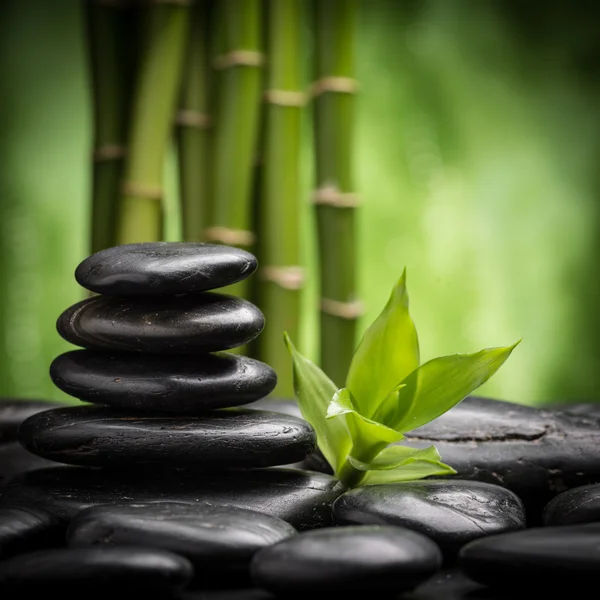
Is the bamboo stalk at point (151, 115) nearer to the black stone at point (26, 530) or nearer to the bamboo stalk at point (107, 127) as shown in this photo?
the bamboo stalk at point (107, 127)

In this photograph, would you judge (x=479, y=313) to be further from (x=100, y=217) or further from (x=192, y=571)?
(x=192, y=571)

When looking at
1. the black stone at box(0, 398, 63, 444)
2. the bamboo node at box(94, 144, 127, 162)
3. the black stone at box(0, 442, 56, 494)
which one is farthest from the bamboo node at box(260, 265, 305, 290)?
the black stone at box(0, 442, 56, 494)

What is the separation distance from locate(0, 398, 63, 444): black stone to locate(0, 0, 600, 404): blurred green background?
3.07ft

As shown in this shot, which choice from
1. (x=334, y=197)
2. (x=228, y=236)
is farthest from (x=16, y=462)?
(x=334, y=197)

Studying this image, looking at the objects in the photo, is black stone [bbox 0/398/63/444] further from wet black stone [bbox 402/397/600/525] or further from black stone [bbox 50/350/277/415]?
wet black stone [bbox 402/397/600/525]

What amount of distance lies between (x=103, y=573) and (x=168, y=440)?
211 millimetres

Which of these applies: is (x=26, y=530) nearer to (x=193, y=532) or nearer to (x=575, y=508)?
(x=193, y=532)

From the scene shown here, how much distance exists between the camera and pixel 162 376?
A: 0.79 metres

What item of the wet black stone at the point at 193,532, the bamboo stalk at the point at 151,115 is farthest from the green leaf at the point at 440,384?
the bamboo stalk at the point at 151,115

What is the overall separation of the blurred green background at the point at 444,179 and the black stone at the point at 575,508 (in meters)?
1.23

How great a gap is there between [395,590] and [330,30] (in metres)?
1.29

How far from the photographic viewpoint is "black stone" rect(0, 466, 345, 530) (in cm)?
78

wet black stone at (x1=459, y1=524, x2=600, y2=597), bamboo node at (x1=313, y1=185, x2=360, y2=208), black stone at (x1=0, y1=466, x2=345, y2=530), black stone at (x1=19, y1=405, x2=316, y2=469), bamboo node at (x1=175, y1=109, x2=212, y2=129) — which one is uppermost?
bamboo node at (x1=175, y1=109, x2=212, y2=129)

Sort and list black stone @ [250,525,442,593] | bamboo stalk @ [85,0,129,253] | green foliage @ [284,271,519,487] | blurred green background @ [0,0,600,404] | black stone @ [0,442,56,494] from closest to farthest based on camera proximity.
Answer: black stone @ [250,525,442,593], green foliage @ [284,271,519,487], black stone @ [0,442,56,494], bamboo stalk @ [85,0,129,253], blurred green background @ [0,0,600,404]
